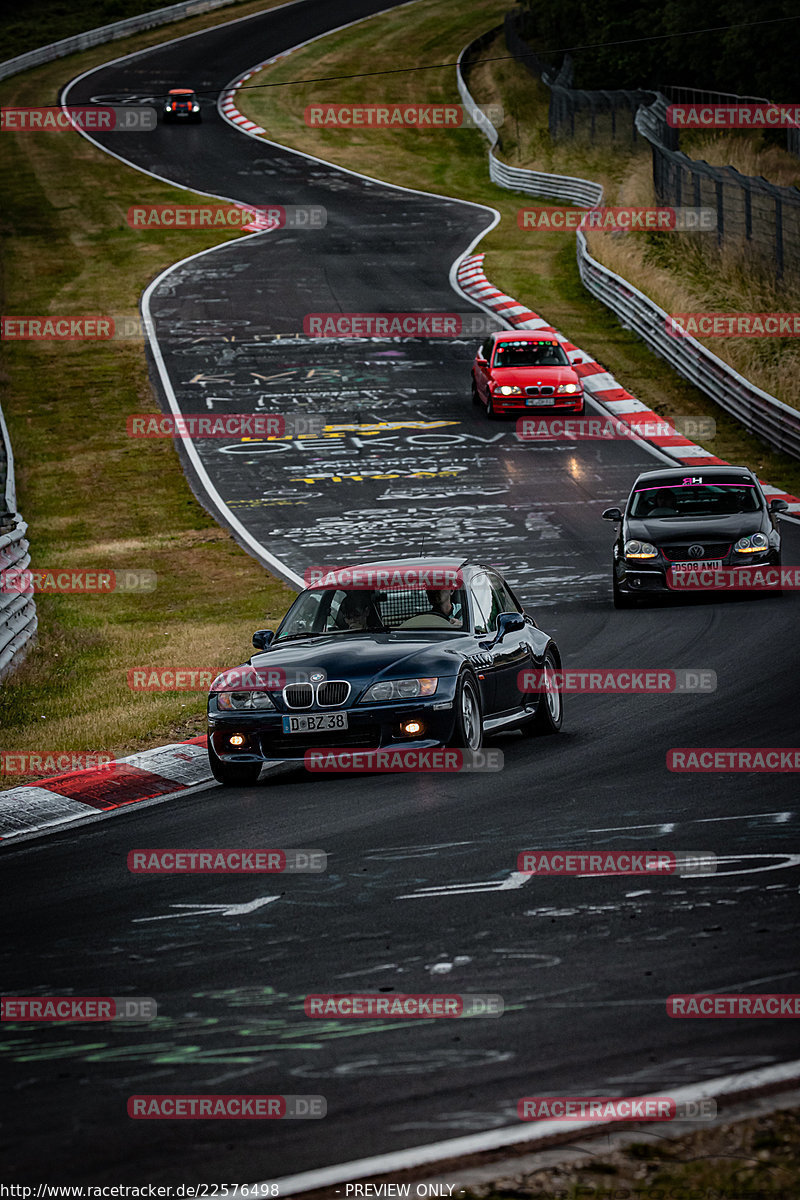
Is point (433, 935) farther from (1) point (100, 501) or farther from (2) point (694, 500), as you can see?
(1) point (100, 501)

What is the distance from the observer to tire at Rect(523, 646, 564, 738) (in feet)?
40.5

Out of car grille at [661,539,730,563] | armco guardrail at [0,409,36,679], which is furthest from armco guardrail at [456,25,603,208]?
armco guardrail at [0,409,36,679]

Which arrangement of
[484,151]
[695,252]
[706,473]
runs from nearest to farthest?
[706,473] < [695,252] < [484,151]

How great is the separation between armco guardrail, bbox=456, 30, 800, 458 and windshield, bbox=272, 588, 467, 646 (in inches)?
659

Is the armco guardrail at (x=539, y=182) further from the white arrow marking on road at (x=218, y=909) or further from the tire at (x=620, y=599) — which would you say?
the white arrow marking on road at (x=218, y=909)

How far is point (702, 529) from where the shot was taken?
18.7 m

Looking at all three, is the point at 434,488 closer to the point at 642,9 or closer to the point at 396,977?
the point at 396,977

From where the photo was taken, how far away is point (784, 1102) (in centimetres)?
497

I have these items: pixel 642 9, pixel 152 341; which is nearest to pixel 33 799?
pixel 152 341

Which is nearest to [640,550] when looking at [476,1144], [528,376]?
[528,376]

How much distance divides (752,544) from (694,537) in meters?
0.66

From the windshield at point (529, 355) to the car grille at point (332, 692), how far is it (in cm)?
2188

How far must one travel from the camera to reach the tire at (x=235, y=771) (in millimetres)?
11078

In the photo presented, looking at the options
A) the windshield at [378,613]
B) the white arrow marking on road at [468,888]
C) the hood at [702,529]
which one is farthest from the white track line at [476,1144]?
the hood at [702,529]
